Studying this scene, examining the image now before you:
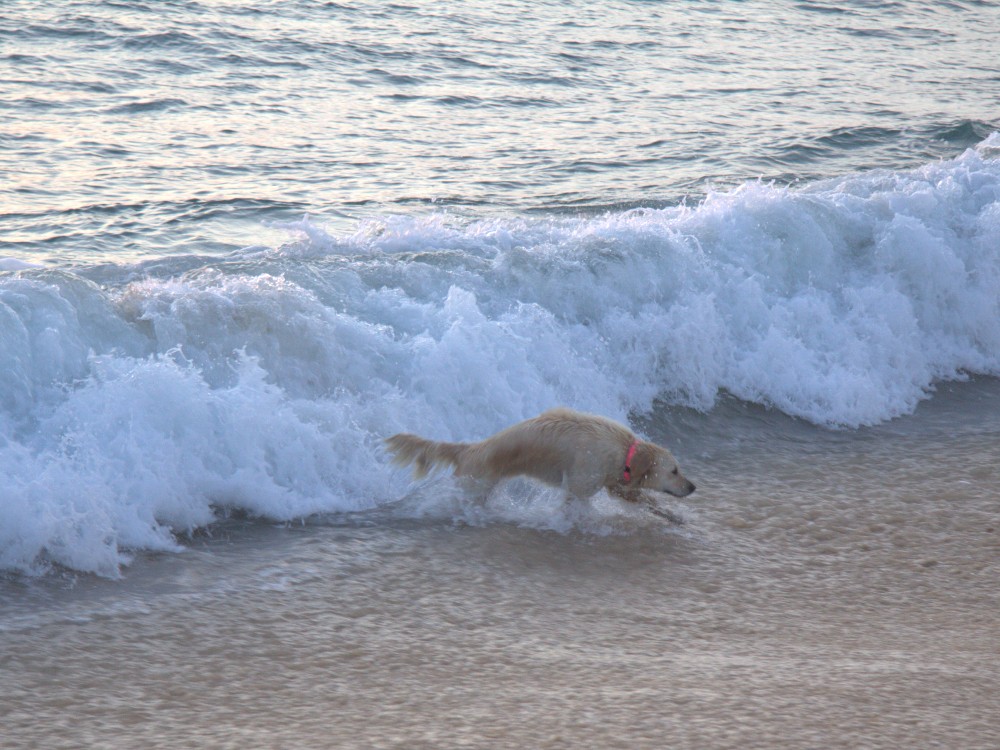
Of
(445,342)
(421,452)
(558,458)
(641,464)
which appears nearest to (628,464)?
(641,464)

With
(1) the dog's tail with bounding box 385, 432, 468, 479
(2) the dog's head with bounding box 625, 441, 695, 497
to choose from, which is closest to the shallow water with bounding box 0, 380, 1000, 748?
(2) the dog's head with bounding box 625, 441, 695, 497

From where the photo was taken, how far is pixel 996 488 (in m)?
7.18

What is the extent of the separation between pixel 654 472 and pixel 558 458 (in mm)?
534

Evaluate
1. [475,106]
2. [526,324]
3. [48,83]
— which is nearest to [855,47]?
[475,106]

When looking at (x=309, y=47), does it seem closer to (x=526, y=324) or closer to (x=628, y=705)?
(x=526, y=324)

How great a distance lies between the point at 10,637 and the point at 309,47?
12.9 metres

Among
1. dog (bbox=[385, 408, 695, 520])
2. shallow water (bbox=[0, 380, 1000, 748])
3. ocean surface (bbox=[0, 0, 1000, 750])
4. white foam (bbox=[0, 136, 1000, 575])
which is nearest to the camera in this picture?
shallow water (bbox=[0, 380, 1000, 748])

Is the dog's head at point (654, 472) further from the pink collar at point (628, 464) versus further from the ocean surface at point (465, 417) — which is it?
the ocean surface at point (465, 417)

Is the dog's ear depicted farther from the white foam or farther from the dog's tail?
the dog's tail

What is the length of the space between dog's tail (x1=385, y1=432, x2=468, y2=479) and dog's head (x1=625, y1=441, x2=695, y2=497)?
0.94 meters

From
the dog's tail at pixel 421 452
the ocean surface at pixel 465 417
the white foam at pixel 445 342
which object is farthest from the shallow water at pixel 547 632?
the white foam at pixel 445 342

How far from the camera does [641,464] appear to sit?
21.4 feet

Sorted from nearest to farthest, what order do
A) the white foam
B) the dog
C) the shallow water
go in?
1. the shallow water
2. the white foam
3. the dog

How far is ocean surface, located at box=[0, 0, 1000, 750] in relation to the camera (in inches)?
183
